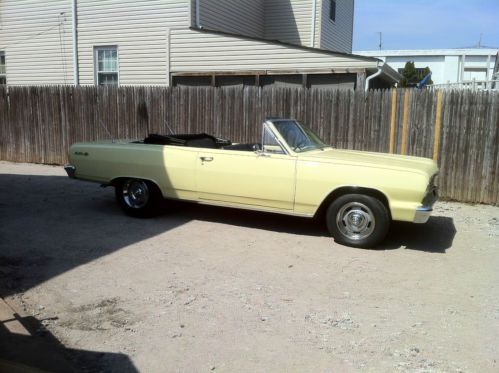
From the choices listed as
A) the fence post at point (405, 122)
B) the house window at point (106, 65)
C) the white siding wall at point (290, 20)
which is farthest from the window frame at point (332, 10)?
the fence post at point (405, 122)

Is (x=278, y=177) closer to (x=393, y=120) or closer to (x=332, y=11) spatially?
(x=393, y=120)

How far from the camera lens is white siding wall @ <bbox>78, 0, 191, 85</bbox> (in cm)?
1467

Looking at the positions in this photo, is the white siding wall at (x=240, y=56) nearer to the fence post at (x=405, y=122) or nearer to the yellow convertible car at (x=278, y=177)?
the fence post at (x=405, y=122)

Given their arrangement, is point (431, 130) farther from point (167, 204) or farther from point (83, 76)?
point (83, 76)

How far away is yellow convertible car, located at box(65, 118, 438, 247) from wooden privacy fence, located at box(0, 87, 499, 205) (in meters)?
2.79

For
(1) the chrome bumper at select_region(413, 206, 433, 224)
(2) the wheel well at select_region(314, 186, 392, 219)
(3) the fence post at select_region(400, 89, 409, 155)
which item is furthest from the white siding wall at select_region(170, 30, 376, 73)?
(1) the chrome bumper at select_region(413, 206, 433, 224)

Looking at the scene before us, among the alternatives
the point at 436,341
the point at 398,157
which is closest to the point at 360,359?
the point at 436,341

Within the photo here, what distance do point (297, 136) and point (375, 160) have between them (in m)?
1.11

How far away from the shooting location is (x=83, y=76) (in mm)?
16500

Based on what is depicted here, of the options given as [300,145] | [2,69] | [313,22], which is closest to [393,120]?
[300,145]

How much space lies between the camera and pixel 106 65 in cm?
1617

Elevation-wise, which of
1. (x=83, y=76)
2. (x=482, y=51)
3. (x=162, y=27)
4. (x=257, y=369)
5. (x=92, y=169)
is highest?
(x=482, y=51)

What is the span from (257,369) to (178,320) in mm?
992

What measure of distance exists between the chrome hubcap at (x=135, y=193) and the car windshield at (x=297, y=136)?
7.40 feet
